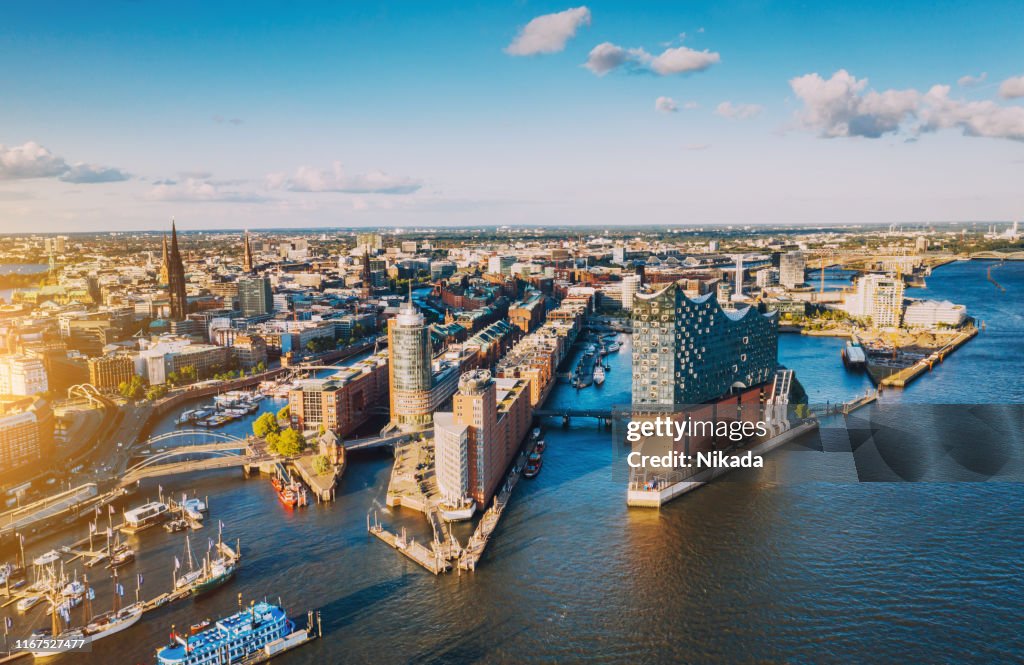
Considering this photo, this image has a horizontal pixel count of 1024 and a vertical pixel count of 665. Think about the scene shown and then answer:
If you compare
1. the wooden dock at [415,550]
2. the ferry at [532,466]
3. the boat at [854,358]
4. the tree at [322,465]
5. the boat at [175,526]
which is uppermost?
the boat at [854,358]

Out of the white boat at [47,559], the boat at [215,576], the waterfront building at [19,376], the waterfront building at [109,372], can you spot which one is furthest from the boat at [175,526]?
the waterfront building at [109,372]

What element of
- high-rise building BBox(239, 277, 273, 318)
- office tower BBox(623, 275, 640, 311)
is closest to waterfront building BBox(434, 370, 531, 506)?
high-rise building BBox(239, 277, 273, 318)

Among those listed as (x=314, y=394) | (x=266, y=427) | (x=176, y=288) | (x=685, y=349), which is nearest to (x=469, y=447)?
(x=685, y=349)

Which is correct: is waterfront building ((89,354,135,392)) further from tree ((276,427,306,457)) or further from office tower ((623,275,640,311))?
office tower ((623,275,640,311))

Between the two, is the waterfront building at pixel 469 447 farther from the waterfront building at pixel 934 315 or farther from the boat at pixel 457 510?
the waterfront building at pixel 934 315

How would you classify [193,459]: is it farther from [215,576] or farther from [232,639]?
[232,639]

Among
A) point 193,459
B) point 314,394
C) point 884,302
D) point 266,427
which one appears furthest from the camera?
point 884,302
